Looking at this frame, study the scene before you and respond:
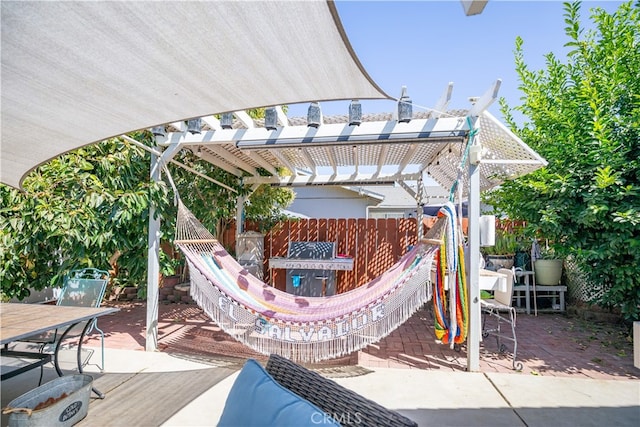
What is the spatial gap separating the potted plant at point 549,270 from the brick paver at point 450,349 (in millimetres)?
586

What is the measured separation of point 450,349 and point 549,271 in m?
2.61

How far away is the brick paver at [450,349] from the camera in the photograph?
10.4ft

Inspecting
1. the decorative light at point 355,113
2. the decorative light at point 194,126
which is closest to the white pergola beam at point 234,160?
the decorative light at point 194,126

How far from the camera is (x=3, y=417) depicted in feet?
7.27

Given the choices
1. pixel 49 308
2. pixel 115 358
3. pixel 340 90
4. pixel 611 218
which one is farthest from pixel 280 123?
pixel 611 218

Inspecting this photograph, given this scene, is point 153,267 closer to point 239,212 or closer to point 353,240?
point 239,212

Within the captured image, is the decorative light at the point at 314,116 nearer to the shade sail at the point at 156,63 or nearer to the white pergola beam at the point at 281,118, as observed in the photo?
the white pergola beam at the point at 281,118

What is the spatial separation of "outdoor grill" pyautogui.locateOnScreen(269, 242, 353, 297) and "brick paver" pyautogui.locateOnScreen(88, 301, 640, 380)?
1290 mm

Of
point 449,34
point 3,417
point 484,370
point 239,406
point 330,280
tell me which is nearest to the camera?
point 239,406

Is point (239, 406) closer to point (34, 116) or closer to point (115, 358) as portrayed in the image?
point (34, 116)

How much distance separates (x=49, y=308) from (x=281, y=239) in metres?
4.12

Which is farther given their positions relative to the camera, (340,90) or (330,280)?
(330,280)

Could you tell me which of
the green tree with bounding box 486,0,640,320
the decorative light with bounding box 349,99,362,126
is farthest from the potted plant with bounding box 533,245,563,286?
the decorative light with bounding box 349,99,362,126

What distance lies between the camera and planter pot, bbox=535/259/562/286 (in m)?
5.20
